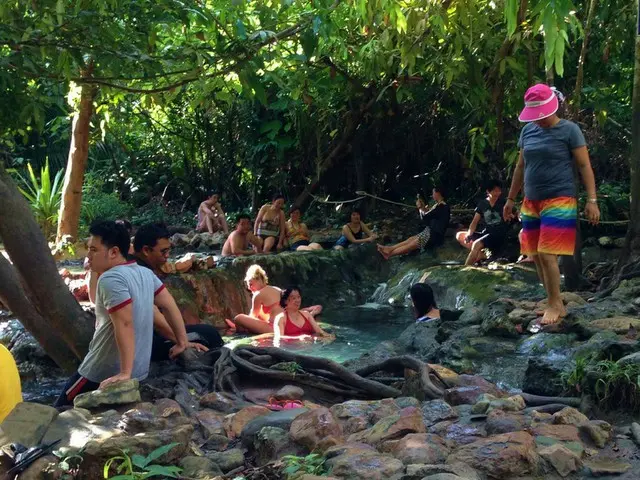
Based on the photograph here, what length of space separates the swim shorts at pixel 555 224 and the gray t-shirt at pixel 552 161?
6 centimetres

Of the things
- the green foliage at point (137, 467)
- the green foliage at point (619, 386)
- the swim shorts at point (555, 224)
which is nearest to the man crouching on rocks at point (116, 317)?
the green foliage at point (137, 467)

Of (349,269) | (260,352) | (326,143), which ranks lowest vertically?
(349,269)

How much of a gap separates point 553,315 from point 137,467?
4239 millimetres

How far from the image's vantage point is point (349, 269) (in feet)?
51.8

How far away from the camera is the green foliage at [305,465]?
3836mm

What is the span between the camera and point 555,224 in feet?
22.1

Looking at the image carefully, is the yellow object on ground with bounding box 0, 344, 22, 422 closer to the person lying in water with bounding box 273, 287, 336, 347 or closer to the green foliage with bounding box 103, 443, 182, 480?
the green foliage with bounding box 103, 443, 182, 480

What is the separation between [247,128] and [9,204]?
1547cm

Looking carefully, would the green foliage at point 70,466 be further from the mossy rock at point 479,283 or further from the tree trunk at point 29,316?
the mossy rock at point 479,283

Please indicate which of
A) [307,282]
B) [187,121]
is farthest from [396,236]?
[187,121]

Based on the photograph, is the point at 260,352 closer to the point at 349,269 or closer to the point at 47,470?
the point at 47,470

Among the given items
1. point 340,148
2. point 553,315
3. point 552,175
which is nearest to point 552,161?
point 552,175

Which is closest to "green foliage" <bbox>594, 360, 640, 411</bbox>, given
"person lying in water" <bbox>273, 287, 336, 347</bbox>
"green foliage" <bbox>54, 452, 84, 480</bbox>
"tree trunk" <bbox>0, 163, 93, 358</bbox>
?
"green foliage" <bbox>54, 452, 84, 480</bbox>

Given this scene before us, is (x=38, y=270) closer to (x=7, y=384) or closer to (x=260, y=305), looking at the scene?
(x=7, y=384)
